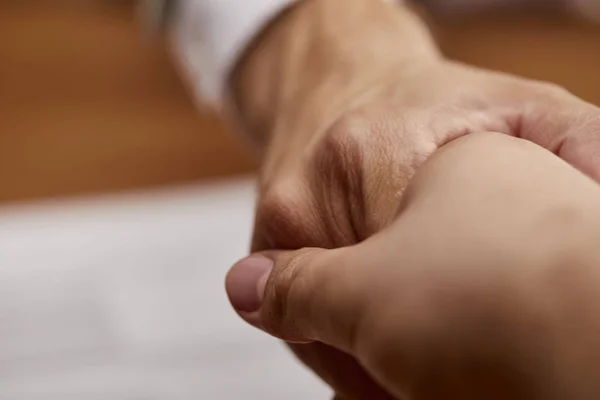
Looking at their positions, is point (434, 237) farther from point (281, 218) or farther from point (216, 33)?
point (216, 33)

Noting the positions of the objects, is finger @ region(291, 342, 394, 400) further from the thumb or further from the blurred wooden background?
the blurred wooden background

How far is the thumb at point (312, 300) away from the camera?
0.59ft

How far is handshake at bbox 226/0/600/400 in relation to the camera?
15 cm

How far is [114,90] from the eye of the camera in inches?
26.1

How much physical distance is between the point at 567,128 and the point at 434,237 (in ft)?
0.31

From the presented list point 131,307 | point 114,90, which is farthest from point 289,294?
point 114,90

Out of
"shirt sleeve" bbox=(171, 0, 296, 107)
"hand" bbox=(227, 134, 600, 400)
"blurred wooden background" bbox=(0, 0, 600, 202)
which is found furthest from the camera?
"blurred wooden background" bbox=(0, 0, 600, 202)

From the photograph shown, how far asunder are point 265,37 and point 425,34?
8 cm

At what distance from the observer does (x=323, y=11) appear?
384 mm

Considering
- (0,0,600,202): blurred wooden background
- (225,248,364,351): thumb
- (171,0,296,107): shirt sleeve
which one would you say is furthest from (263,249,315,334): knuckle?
(0,0,600,202): blurred wooden background

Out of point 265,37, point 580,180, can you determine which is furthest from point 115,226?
point 580,180

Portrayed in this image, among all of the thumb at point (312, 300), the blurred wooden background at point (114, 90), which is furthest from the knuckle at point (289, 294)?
the blurred wooden background at point (114, 90)

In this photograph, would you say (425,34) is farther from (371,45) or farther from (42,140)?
(42,140)

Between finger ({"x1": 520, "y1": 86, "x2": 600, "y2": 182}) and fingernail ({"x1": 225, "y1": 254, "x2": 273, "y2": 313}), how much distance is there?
0.30 feet
